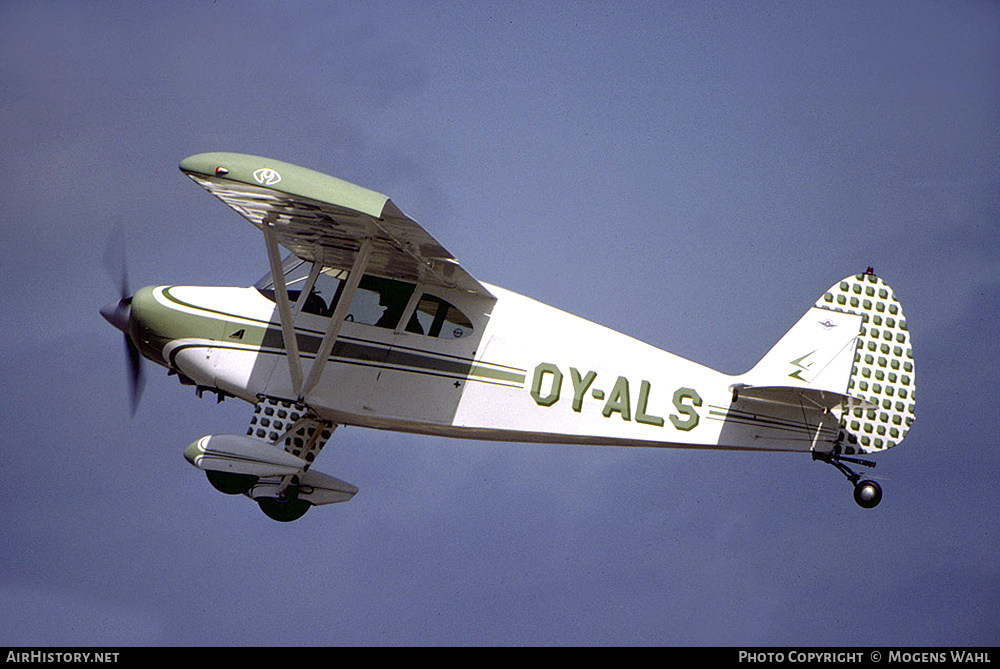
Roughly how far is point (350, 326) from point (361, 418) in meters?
0.92

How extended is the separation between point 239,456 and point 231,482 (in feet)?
3.45

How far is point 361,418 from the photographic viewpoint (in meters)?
13.4

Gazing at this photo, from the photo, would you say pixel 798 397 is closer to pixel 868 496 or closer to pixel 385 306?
pixel 868 496

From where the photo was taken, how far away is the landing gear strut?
12.8 metres

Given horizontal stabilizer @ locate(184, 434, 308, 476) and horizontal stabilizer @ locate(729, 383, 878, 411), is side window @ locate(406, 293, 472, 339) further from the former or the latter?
horizontal stabilizer @ locate(729, 383, 878, 411)

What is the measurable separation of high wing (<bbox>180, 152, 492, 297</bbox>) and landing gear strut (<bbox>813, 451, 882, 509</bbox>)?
3648 millimetres

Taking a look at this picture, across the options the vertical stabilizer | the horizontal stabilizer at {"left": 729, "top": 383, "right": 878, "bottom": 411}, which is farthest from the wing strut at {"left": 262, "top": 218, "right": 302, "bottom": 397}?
the vertical stabilizer

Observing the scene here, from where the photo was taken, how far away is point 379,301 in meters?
13.5

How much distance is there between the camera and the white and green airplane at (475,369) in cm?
1294

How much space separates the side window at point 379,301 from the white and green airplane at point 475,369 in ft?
0.04

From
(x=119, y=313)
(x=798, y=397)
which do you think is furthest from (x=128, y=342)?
(x=798, y=397)

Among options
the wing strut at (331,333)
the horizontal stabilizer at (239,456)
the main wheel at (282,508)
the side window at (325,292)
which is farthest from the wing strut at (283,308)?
the main wheel at (282,508)
